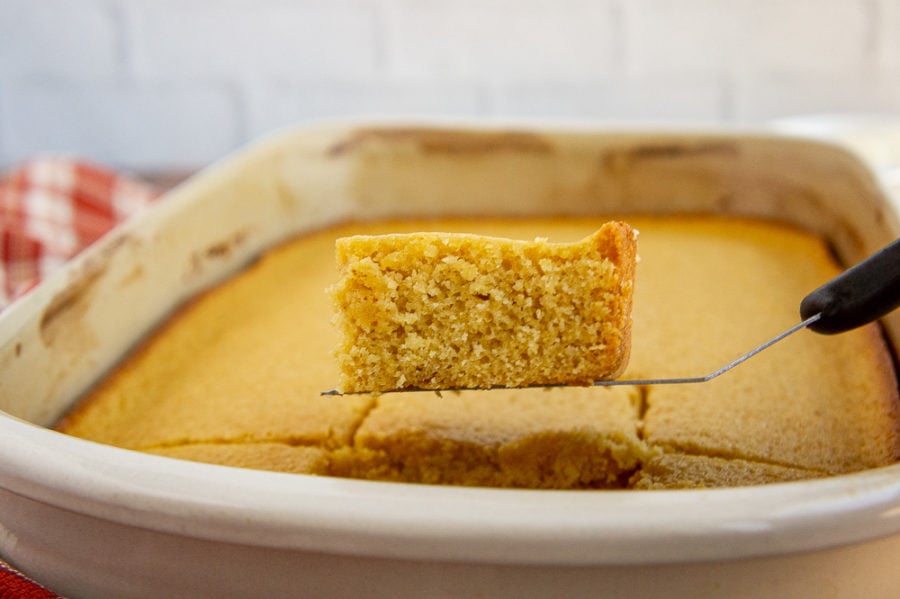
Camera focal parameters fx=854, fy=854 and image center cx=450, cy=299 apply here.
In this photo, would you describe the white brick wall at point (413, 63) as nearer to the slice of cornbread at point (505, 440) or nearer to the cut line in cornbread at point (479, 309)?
the slice of cornbread at point (505, 440)

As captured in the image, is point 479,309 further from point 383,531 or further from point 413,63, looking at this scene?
point 413,63

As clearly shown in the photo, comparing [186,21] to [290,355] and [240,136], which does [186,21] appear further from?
[290,355]

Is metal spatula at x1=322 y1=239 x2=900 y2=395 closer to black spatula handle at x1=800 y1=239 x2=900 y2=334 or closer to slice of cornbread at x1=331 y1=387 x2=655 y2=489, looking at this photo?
black spatula handle at x1=800 y1=239 x2=900 y2=334

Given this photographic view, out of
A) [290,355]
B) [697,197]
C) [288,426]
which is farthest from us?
[697,197]

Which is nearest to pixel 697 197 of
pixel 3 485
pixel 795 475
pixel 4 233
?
pixel 795 475

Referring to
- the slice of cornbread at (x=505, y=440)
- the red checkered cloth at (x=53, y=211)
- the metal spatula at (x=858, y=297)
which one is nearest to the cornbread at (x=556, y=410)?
the slice of cornbread at (x=505, y=440)

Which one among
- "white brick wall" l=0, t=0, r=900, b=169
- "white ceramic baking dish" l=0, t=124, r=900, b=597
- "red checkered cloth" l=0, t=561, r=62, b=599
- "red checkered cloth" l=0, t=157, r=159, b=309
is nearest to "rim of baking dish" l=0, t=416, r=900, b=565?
"white ceramic baking dish" l=0, t=124, r=900, b=597
